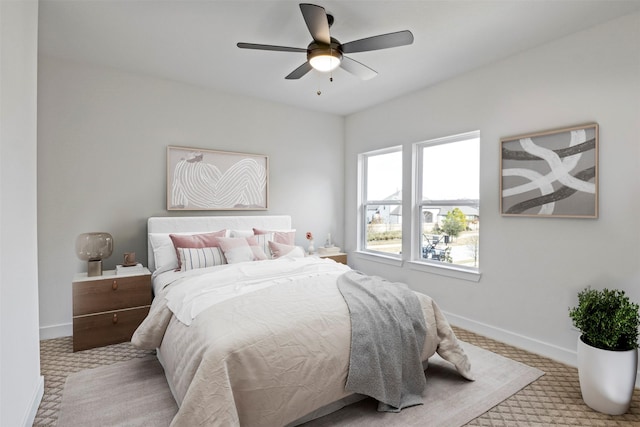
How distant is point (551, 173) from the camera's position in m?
2.83

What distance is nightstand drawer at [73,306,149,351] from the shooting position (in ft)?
9.41

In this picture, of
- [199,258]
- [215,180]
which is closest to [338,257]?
[215,180]

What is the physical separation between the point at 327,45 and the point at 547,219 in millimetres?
2380

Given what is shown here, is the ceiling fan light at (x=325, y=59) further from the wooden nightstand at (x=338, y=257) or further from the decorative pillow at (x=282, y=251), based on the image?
the wooden nightstand at (x=338, y=257)

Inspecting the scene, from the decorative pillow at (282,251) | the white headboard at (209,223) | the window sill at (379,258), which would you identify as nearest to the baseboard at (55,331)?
the white headboard at (209,223)

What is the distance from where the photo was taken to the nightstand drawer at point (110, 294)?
2.87 m

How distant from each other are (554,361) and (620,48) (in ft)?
8.27

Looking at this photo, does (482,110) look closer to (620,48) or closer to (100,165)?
(620,48)

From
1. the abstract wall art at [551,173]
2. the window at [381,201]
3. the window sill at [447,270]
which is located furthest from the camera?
the window at [381,201]

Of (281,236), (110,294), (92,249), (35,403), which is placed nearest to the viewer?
(35,403)

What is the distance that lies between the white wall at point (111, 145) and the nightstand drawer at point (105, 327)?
0.55 meters

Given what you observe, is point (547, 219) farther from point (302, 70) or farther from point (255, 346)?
point (255, 346)

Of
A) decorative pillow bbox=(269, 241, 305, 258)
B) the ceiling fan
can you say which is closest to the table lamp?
decorative pillow bbox=(269, 241, 305, 258)

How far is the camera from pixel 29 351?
1942mm
